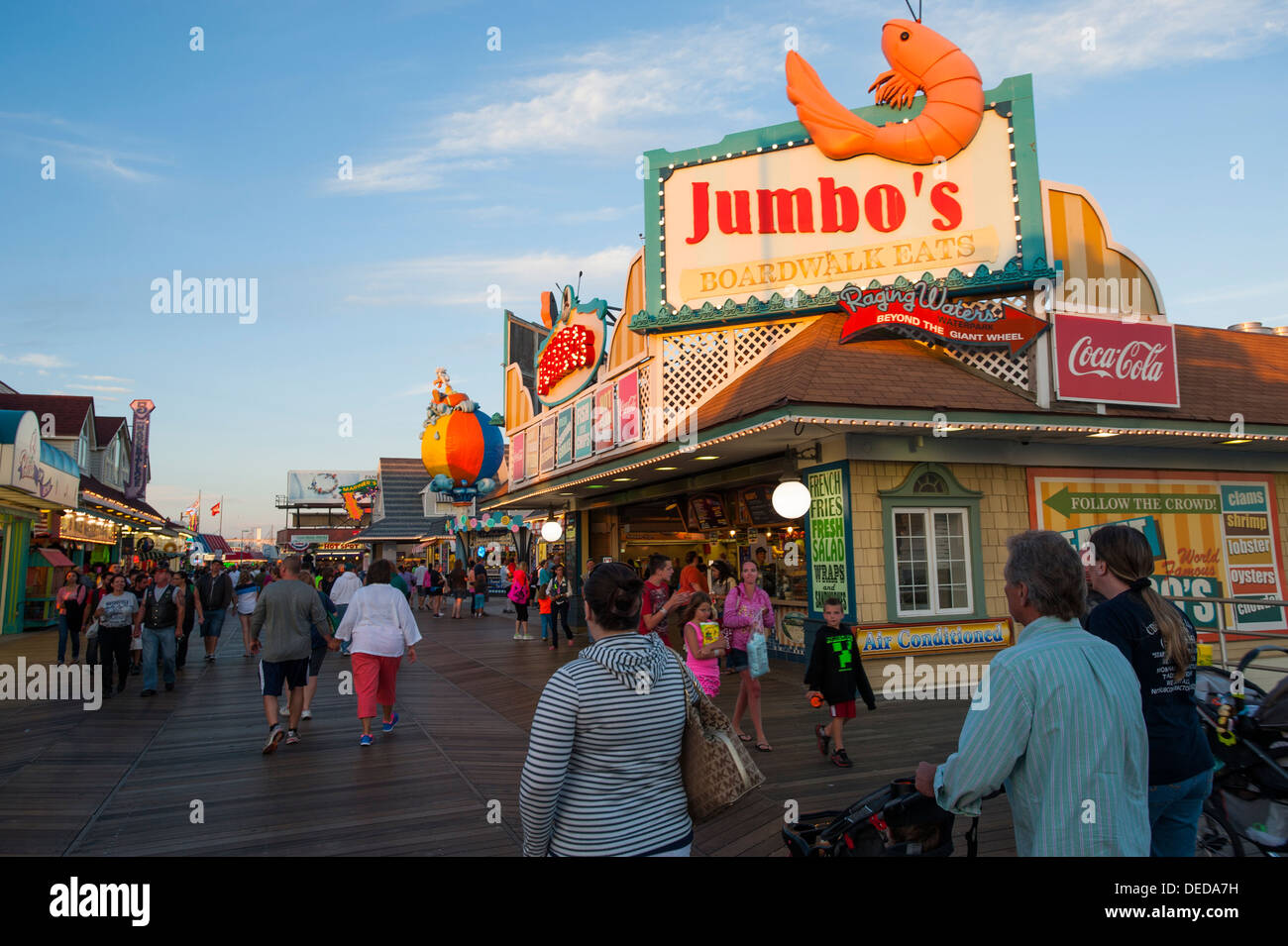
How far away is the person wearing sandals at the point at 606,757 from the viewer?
2557mm

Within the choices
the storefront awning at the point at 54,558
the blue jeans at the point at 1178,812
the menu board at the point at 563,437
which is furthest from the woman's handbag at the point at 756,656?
the storefront awning at the point at 54,558

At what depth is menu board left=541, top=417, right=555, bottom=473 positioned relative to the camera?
1920 centimetres

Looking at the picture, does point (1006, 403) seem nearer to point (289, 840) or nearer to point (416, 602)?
point (289, 840)

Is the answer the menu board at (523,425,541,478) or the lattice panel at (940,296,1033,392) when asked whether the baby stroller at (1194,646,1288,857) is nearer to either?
the lattice panel at (940,296,1033,392)

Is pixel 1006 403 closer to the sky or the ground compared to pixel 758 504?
closer to the sky

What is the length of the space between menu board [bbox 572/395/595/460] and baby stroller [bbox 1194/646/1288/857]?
42.8 ft

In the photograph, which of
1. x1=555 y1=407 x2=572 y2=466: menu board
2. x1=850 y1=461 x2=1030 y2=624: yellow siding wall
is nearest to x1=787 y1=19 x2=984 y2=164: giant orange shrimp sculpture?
x1=850 y1=461 x2=1030 y2=624: yellow siding wall

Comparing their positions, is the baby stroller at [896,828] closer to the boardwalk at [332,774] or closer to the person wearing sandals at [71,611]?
the boardwalk at [332,774]

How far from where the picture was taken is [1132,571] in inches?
130

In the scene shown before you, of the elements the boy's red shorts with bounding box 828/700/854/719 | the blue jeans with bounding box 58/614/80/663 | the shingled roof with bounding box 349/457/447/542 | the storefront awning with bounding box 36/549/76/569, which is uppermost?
the shingled roof with bounding box 349/457/447/542

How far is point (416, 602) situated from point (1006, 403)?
90.9 feet

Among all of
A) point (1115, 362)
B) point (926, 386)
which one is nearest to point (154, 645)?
point (926, 386)
